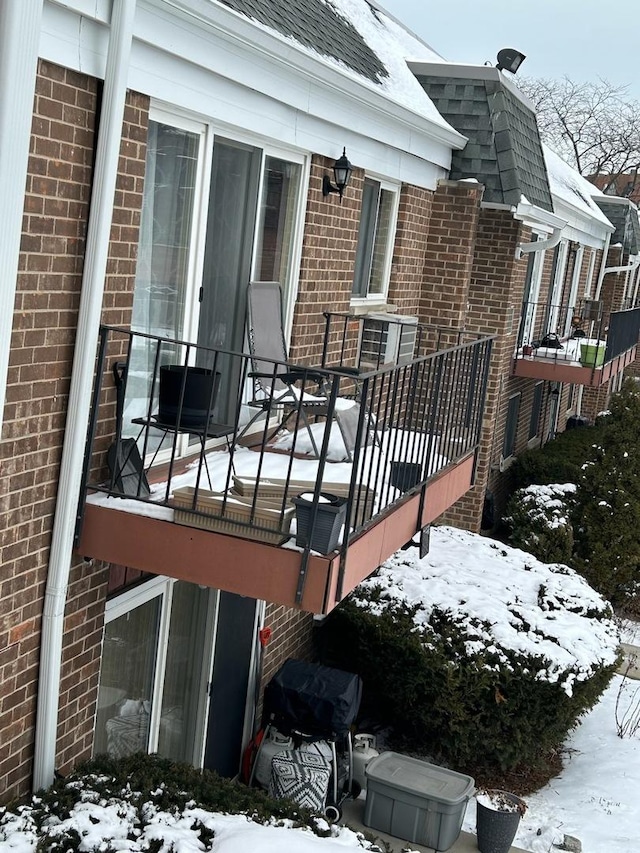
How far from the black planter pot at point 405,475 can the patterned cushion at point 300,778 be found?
8.28ft

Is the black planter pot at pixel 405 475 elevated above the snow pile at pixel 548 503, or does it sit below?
above

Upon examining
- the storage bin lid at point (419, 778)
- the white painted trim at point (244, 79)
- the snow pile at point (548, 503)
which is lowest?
the storage bin lid at point (419, 778)

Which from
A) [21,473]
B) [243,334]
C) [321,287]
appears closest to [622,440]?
[321,287]

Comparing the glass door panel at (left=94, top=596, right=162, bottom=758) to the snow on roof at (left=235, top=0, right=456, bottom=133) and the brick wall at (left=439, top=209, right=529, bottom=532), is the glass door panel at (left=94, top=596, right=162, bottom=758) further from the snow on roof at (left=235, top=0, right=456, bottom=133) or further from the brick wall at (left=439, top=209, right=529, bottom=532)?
the brick wall at (left=439, top=209, right=529, bottom=532)

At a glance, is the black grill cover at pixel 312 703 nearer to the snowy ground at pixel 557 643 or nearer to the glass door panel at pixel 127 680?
the snowy ground at pixel 557 643

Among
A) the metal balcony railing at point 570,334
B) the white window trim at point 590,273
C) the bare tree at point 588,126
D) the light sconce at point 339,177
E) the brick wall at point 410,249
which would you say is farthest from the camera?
the bare tree at point 588,126

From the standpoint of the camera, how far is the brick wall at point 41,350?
14.1 ft

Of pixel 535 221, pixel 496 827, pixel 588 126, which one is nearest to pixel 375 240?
pixel 535 221

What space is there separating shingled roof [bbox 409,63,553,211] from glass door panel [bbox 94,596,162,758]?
252 inches

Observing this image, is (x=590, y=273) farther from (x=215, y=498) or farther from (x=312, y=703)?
(x=215, y=498)

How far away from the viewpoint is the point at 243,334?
6836 mm

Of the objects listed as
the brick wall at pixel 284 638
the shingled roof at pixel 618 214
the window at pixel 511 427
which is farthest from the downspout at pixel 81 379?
the shingled roof at pixel 618 214

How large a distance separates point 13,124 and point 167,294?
1922 millimetres

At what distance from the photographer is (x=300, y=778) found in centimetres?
729
